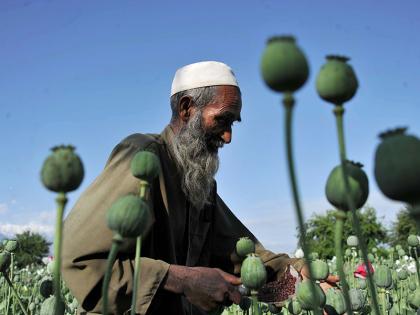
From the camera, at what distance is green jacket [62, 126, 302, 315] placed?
1837mm

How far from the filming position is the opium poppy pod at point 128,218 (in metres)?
0.83

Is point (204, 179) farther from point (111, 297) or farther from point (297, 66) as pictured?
point (297, 66)

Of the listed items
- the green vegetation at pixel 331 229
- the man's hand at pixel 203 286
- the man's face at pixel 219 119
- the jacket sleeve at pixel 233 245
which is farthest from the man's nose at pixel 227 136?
the green vegetation at pixel 331 229

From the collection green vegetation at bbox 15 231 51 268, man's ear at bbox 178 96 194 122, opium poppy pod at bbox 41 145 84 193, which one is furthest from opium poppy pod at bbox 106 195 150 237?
green vegetation at bbox 15 231 51 268

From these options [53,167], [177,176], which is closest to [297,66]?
[53,167]

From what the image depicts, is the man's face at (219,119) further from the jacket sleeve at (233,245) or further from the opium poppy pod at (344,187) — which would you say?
the opium poppy pod at (344,187)

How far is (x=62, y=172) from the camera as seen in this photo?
79 cm

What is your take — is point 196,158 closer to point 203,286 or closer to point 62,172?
point 203,286

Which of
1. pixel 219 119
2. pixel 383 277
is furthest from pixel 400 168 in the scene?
pixel 219 119

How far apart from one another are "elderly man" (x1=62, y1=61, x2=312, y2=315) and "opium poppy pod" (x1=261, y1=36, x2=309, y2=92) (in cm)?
126

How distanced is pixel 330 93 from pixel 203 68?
213 cm

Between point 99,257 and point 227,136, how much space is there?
846 mm

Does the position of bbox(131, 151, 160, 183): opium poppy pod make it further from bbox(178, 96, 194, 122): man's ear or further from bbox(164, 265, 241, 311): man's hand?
bbox(178, 96, 194, 122): man's ear

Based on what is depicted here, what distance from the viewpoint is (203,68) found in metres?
2.84
